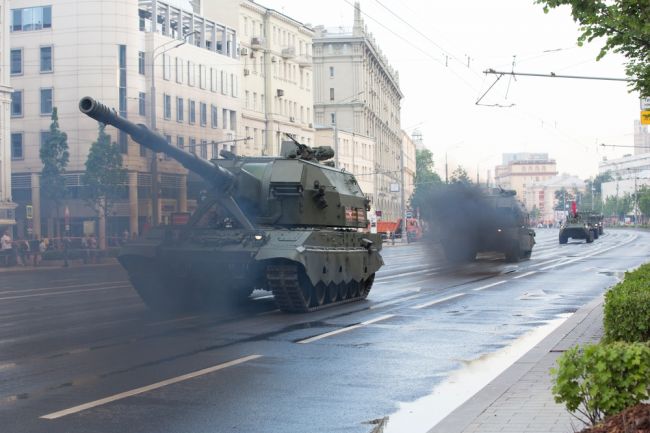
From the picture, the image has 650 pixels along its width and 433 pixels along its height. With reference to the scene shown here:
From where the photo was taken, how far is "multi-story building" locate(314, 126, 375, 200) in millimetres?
96312

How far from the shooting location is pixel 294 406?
923 centimetres

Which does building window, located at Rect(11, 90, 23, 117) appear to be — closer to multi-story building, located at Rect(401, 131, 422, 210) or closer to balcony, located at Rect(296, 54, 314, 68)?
Result: balcony, located at Rect(296, 54, 314, 68)

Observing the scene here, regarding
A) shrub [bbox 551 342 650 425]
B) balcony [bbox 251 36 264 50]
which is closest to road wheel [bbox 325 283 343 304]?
shrub [bbox 551 342 650 425]

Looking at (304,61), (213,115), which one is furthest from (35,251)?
(304,61)

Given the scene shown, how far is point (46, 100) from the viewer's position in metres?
60.6

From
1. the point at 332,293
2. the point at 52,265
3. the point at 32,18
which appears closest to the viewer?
the point at 332,293

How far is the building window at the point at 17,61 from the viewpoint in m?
61.2

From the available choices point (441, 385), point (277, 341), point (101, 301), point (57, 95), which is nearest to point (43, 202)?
point (57, 95)

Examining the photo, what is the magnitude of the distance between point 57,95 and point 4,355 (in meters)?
49.8

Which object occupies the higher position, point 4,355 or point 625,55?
point 625,55

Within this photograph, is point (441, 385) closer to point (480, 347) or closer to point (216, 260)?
point (480, 347)

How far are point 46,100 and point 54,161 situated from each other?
830 cm

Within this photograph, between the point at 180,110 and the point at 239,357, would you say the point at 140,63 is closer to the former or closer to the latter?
the point at 180,110

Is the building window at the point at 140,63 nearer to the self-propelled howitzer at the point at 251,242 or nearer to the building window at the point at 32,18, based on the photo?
the building window at the point at 32,18
